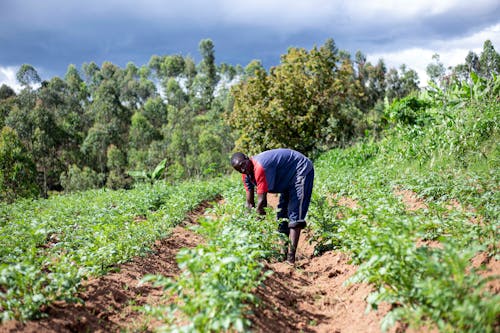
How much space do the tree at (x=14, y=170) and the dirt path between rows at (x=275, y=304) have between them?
25.8m

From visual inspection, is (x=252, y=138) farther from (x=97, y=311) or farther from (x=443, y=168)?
(x=97, y=311)

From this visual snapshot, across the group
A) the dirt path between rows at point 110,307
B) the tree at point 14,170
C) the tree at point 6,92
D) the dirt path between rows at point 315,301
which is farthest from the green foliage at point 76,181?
the dirt path between rows at point 315,301

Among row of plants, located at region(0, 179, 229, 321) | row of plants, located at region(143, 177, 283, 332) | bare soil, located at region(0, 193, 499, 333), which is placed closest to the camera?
row of plants, located at region(143, 177, 283, 332)

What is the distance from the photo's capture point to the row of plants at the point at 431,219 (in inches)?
90.4

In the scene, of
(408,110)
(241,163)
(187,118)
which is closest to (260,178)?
(241,163)

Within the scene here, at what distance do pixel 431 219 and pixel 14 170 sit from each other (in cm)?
2990

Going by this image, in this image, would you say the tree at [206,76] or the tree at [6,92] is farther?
the tree at [206,76]

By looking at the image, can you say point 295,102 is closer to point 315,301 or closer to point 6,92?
point 315,301

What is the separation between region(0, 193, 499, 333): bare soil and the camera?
3141mm

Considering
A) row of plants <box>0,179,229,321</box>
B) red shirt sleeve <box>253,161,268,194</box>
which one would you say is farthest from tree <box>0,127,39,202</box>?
red shirt sleeve <box>253,161,268,194</box>

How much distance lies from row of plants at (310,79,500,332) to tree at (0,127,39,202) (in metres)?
25.0

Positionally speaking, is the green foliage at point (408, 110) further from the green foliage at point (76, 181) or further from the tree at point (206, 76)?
the tree at point (206, 76)

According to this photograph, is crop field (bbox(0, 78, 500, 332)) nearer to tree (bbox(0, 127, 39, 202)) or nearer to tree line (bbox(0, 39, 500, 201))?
tree line (bbox(0, 39, 500, 201))

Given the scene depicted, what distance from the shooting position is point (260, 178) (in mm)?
Result: 4848
